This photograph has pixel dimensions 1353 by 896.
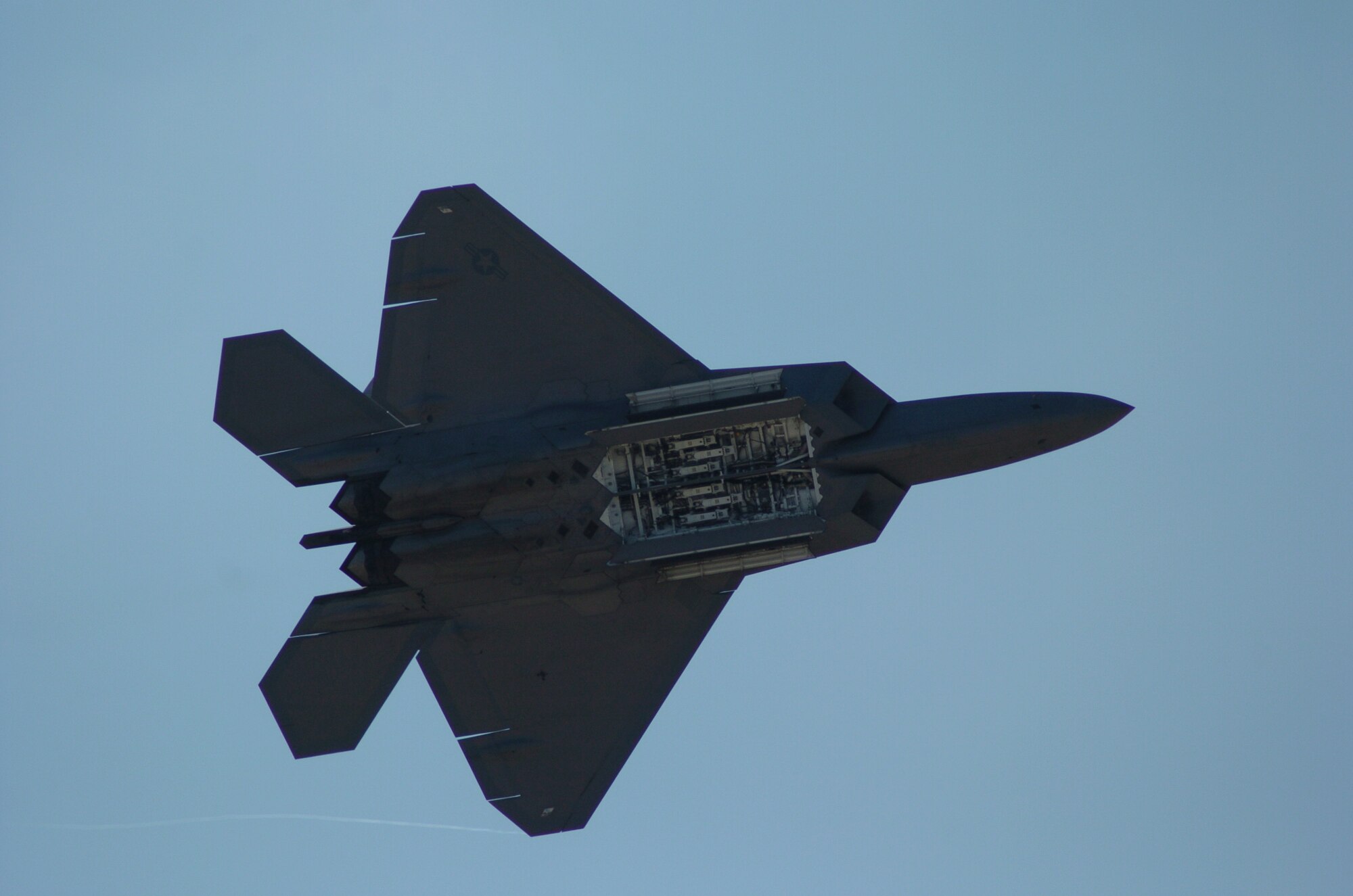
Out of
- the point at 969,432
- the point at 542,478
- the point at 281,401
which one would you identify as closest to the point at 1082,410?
the point at 969,432

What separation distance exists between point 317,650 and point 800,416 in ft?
28.9

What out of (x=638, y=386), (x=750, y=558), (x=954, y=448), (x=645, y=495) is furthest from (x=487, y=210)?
(x=954, y=448)

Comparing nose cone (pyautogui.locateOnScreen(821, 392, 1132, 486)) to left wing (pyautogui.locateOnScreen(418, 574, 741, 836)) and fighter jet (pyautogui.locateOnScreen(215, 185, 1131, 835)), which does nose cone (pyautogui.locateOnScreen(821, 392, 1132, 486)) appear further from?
→ left wing (pyautogui.locateOnScreen(418, 574, 741, 836))

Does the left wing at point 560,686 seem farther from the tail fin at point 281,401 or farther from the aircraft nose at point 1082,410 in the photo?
the aircraft nose at point 1082,410

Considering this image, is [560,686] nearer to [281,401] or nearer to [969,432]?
[281,401]

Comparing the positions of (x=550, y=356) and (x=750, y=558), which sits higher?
(x=550, y=356)

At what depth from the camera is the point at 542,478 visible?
19812 mm

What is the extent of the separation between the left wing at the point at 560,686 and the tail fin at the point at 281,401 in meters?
3.77

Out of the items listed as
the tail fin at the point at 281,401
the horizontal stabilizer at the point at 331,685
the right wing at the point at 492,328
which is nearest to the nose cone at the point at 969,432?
the right wing at the point at 492,328

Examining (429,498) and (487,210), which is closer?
(429,498)

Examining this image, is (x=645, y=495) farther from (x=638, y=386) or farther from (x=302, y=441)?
(x=302, y=441)

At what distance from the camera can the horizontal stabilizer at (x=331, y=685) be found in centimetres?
2036

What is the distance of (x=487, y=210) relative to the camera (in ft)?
68.9

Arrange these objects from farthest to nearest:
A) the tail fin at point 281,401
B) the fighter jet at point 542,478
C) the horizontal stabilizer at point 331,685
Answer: the horizontal stabilizer at point 331,685
the tail fin at point 281,401
the fighter jet at point 542,478
